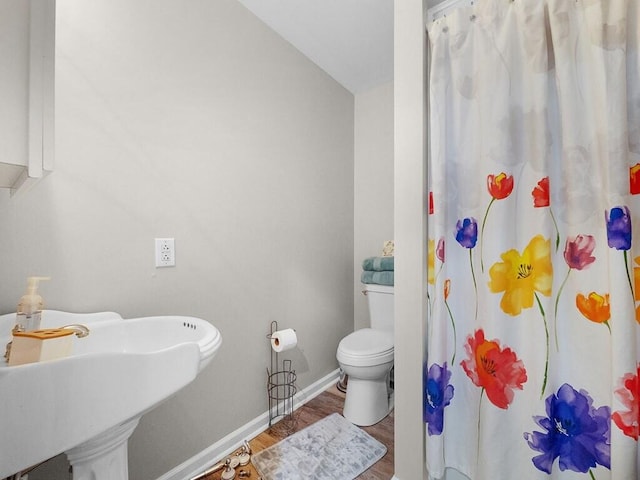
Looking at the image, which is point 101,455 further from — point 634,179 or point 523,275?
point 634,179

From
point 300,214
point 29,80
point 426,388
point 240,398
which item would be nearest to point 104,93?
point 29,80

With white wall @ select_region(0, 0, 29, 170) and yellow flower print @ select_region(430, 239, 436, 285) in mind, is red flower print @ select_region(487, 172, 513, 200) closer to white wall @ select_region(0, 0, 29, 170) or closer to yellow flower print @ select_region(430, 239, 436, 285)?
yellow flower print @ select_region(430, 239, 436, 285)

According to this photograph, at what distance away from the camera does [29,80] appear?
61cm

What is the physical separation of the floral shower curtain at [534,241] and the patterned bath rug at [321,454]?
49 cm

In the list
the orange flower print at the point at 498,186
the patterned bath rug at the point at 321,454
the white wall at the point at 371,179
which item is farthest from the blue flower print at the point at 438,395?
the white wall at the point at 371,179

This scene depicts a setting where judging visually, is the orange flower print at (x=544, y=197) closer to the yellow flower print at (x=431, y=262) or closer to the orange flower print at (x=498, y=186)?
the orange flower print at (x=498, y=186)

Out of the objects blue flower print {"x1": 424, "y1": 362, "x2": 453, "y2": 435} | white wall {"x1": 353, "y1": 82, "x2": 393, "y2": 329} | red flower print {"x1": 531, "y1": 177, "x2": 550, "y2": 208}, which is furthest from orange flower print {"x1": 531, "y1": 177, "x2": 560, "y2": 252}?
white wall {"x1": 353, "y1": 82, "x2": 393, "y2": 329}

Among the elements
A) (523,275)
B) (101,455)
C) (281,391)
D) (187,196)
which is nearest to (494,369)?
(523,275)

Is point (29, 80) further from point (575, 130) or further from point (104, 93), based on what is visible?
point (575, 130)

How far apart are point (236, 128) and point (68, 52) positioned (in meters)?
0.72

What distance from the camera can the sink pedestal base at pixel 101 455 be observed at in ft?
2.47

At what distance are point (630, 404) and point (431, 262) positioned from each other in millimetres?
647

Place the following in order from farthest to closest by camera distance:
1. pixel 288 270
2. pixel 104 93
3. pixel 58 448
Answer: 1. pixel 288 270
2. pixel 104 93
3. pixel 58 448

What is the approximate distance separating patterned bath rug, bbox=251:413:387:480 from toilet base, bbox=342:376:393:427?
0.06 m
